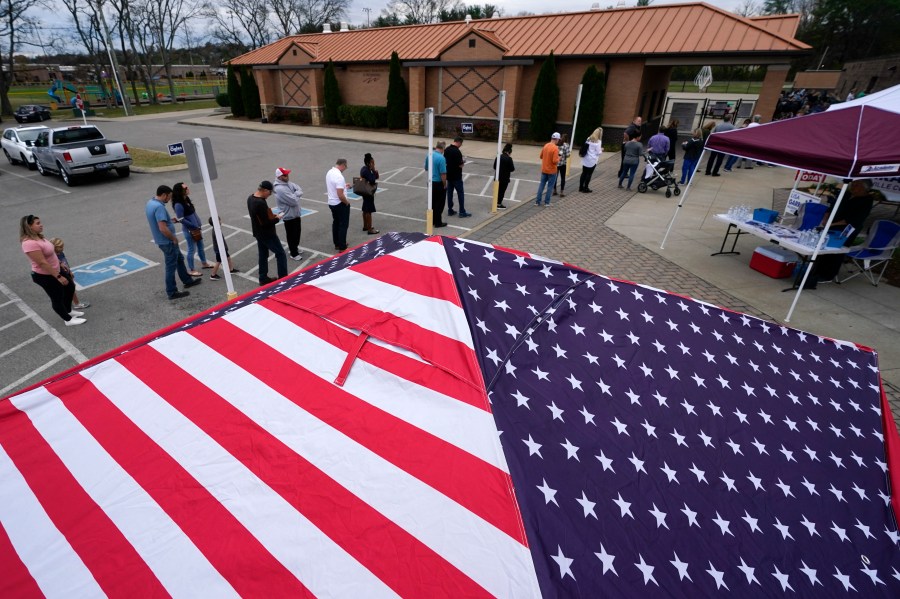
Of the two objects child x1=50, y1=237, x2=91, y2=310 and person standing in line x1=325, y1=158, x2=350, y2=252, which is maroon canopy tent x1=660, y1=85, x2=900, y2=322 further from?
child x1=50, y1=237, x2=91, y2=310

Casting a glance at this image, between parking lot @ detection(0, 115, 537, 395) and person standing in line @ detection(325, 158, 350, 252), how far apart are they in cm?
43

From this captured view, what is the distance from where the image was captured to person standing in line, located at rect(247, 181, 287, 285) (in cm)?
737

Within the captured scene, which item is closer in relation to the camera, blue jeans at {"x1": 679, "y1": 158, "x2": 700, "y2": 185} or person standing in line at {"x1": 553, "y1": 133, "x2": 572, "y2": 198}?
person standing in line at {"x1": 553, "y1": 133, "x2": 572, "y2": 198}

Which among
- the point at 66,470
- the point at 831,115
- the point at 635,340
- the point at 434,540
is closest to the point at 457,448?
the point at 434,540

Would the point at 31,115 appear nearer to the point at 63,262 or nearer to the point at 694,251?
the point at 63,262

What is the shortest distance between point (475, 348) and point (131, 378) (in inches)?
78.1

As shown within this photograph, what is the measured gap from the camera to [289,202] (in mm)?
8383

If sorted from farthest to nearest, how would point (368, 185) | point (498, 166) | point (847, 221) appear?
point (498, 166) < point (368, 185) < point (847, 221)

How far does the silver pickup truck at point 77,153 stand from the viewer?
1539 centimetres

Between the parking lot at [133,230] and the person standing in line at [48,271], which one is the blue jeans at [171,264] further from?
the person standing in line at [48,271]

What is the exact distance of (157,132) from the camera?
A: 28.9m

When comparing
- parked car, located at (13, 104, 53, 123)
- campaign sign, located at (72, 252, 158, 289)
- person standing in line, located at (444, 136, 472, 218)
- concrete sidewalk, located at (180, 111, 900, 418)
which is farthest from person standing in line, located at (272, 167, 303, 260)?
parked car, located at (13, 104, 53, 123)

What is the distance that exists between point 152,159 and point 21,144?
5.11m

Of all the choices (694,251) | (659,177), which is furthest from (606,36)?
(694,251)
